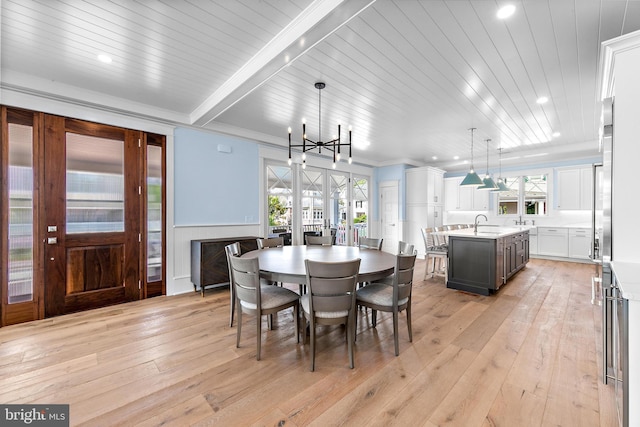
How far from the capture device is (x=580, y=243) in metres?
6.47

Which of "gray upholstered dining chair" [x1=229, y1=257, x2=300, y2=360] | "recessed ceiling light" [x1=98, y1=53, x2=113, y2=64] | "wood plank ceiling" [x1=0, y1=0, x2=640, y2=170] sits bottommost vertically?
"gray upholstered dining chair" [x1=229, y1=257, x2=300, y2=360]

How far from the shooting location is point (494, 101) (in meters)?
3.60

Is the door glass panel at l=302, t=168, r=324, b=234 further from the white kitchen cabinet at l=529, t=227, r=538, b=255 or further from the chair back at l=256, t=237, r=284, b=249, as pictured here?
the white kitchen cabinet at l=529, t=227, r=538, b=255

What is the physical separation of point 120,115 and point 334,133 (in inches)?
130

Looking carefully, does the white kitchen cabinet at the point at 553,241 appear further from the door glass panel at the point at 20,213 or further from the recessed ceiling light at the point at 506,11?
the door glass panel at the point at 20,213

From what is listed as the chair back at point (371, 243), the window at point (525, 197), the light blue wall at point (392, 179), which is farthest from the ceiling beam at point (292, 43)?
the window at point (525, 197)

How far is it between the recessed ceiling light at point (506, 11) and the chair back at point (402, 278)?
6.44 ft

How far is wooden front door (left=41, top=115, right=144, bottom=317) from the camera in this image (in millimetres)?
3230

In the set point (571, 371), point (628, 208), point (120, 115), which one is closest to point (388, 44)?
point (628, 208)

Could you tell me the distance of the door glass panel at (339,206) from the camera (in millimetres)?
6691

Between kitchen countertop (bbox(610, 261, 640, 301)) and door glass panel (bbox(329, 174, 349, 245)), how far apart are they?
522 centimetres

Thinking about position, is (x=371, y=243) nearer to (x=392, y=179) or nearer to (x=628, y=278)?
(x=628, y=278)

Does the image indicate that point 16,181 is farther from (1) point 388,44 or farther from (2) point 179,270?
(1) point 388,44

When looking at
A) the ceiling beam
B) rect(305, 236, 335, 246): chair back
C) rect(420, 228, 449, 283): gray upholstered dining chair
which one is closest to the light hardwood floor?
rect(305, 236, 335, 246): chair back
